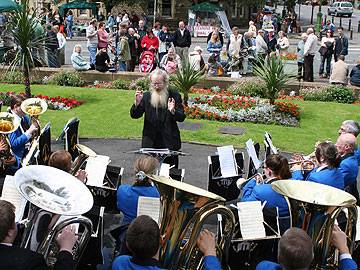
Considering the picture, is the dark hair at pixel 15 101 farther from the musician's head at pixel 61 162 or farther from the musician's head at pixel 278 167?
the musician's head at pixel 278 167

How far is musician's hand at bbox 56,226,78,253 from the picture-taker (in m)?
4.05

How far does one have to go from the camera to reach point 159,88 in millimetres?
7625

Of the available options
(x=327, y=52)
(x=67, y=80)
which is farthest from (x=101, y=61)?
(x=327, y=52)

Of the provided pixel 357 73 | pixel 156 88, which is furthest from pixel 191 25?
pixel 156 88

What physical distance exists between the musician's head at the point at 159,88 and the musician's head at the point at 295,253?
13.7ft

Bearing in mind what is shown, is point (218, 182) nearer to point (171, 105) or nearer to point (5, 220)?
point (171, 105)

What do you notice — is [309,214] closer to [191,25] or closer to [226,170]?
[226,170]

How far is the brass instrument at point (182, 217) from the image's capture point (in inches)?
175

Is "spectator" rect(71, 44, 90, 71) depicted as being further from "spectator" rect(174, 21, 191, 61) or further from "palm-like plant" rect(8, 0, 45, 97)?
"palm-like plant" rect(8, 0, 45, 97)

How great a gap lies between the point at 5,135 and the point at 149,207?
10.5ft

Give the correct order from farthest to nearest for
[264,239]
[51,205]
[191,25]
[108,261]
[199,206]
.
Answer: [191,25] < [108,261] < [264,239] < [199,206] < [51,205]

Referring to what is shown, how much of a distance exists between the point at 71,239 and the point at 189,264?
109 centimetres

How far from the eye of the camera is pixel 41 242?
4.26 meters

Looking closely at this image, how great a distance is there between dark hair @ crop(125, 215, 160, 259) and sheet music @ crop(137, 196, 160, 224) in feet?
4.10
